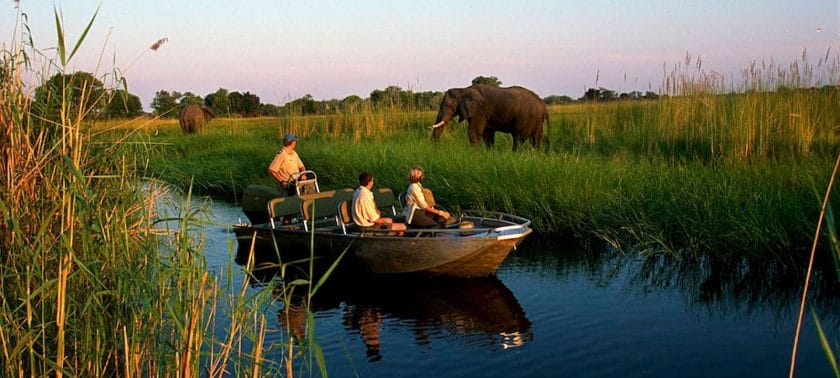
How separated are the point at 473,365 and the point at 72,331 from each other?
296 centimetres

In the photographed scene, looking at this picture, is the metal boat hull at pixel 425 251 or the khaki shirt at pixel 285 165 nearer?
the metal boat hull at pixel 425 251

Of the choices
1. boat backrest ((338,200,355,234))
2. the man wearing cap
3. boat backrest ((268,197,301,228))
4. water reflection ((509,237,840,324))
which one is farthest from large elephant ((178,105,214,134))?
water reflection ((509,237,840,324))

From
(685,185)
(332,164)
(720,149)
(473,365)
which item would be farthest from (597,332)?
(332,164)

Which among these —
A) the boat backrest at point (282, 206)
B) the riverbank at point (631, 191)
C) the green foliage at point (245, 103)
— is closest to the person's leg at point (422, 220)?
the boat backrest at point (282, 206)

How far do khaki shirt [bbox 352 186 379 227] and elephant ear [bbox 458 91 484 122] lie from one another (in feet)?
35.4

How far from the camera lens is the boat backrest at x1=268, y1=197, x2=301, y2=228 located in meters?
10.1

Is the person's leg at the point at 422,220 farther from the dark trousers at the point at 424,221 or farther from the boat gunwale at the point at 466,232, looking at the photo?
the boat gunwale at the point at 466,232

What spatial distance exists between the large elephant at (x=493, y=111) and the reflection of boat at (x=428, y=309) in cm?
1059


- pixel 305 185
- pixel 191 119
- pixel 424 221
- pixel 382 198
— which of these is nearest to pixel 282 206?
pixel 305 185

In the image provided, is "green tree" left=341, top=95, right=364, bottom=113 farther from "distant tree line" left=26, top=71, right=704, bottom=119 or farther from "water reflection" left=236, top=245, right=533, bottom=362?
"water reflection" left=236, top=245, right=533, bottom=362

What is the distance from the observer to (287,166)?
1116 centimetres

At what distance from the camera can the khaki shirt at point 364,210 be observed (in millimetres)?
9234

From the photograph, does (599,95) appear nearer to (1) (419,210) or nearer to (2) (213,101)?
(1) (419,210)

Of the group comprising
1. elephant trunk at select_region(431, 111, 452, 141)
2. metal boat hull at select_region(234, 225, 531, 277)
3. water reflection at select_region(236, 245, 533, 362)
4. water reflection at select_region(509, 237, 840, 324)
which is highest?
elephant trunk at select_region(431, 111, 452, 141)
